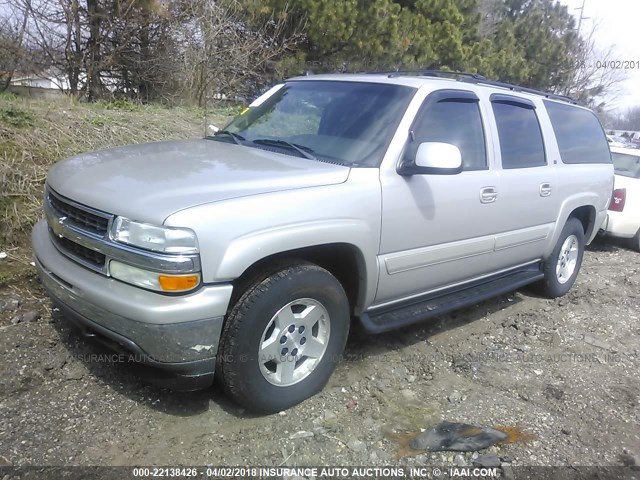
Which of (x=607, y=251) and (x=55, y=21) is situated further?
(x=55, y=21)

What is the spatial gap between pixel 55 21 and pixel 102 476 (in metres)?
9.44

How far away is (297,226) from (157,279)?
29.9 inches

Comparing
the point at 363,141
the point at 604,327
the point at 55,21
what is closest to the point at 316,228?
the point at 363,141

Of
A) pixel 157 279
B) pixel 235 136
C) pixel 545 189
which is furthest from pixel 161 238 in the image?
pixel 545 189

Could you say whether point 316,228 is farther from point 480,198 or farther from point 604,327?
point 604,327

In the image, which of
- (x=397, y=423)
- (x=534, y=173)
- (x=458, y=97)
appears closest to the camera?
(x=397, y=423)

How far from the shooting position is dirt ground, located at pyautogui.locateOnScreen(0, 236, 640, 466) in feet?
9.05

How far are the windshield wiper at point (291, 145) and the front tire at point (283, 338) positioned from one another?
78cm

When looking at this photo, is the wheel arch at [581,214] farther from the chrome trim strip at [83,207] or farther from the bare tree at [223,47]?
the bare tree at [223,47]

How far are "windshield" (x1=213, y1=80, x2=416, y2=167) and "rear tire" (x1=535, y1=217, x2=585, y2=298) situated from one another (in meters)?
2.61

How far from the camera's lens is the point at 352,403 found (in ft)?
10.8

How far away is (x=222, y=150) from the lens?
357cm

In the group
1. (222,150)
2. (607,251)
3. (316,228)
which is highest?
(222,150)

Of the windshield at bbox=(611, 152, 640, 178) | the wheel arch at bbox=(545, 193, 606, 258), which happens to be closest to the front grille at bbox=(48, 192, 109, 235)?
the wheel arch at bbox=(545, 193, 606, 258)
